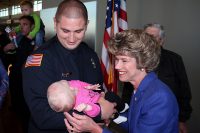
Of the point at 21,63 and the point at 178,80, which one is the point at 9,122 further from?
the point at 178,80

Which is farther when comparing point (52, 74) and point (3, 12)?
point (3, 12)

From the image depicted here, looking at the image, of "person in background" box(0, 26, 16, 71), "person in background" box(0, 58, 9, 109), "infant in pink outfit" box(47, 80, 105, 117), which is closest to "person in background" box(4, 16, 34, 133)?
"person in background" box(0, 26, 16, 71)

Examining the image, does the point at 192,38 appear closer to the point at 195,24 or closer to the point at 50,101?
the point at 195,24

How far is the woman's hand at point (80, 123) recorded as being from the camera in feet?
4.94

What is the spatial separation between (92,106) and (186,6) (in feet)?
8.62

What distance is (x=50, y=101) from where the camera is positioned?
1556 mm

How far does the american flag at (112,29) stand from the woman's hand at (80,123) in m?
2.12

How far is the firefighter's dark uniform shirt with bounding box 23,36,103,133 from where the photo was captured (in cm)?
155

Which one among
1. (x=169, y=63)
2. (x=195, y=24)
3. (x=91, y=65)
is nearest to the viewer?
(x=91, y=65)

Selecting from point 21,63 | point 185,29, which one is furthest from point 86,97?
point 21,63

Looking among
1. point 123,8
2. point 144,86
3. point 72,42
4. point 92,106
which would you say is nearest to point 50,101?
point 92,106

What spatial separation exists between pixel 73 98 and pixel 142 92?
15.7 inches

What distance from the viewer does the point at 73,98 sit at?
1.57 m

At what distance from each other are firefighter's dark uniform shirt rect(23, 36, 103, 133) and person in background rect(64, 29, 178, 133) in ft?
0.43
